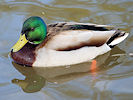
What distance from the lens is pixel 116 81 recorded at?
20.3ft

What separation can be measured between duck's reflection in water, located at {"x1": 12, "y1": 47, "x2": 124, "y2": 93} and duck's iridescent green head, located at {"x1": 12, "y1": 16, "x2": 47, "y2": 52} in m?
0.54

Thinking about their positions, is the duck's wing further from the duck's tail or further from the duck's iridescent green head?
the duck's iridescent green head

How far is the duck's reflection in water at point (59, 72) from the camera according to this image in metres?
6.40

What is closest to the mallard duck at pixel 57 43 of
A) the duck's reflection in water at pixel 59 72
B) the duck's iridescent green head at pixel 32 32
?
the duck's iridescent green head at pixel 32 32

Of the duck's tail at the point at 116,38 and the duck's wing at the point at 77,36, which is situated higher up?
the duck's wing at the point at 77,36

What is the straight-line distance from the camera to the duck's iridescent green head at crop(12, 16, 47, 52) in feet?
21.6

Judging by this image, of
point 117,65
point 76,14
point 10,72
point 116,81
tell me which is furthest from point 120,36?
point 10,72

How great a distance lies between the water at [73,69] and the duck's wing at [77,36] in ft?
1.21

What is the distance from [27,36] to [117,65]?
1.86m

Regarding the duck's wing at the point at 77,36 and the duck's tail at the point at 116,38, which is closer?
the duck's wing at the point at 77,36

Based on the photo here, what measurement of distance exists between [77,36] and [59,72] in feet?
2.59

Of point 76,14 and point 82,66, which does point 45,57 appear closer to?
point 82,66

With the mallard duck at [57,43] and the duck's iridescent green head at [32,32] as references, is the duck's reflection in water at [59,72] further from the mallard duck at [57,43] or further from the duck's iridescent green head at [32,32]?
the duck's iridescent green head at [32,32]

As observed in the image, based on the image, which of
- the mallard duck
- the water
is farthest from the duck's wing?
the water
